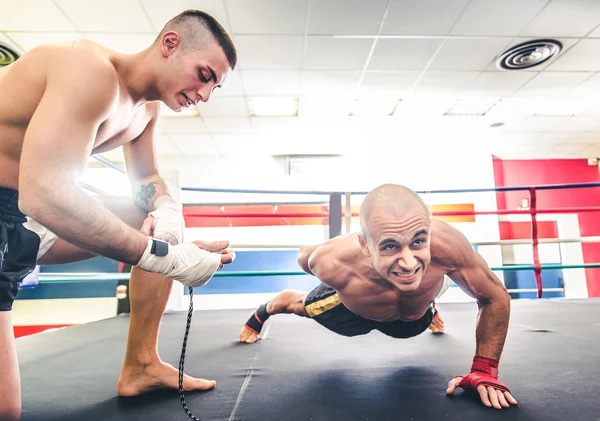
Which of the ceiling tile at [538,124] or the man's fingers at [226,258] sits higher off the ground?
the ceiling tile at [538,124]

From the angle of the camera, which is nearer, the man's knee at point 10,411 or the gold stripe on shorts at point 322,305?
the man's knee at point 10,411

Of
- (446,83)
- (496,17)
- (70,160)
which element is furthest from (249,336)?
(446,83)

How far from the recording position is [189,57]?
968 millimetres

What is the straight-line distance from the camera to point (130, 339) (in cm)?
113

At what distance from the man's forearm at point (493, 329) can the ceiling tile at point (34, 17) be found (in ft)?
11.6

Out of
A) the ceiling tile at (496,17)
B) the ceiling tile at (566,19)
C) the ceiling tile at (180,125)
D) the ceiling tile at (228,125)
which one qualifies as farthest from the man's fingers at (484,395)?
the ceiling tile at (180,125)

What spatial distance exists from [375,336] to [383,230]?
0.99 metres

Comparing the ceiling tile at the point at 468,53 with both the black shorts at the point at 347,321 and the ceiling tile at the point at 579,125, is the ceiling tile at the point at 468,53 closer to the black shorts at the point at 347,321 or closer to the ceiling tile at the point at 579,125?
the ceiling tile at the point at 579,125

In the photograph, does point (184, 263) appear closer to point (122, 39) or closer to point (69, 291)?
point (122, 39)

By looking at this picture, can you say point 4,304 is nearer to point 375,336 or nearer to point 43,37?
point 375,336

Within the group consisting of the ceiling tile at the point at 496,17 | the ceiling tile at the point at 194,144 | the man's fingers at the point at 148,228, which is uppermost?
the ceiling tile at the point at 496,17

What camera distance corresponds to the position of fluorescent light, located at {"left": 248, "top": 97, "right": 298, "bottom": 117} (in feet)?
14.7

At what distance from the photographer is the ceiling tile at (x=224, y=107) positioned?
4.34m

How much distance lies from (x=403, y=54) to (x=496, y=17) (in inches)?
32.3
